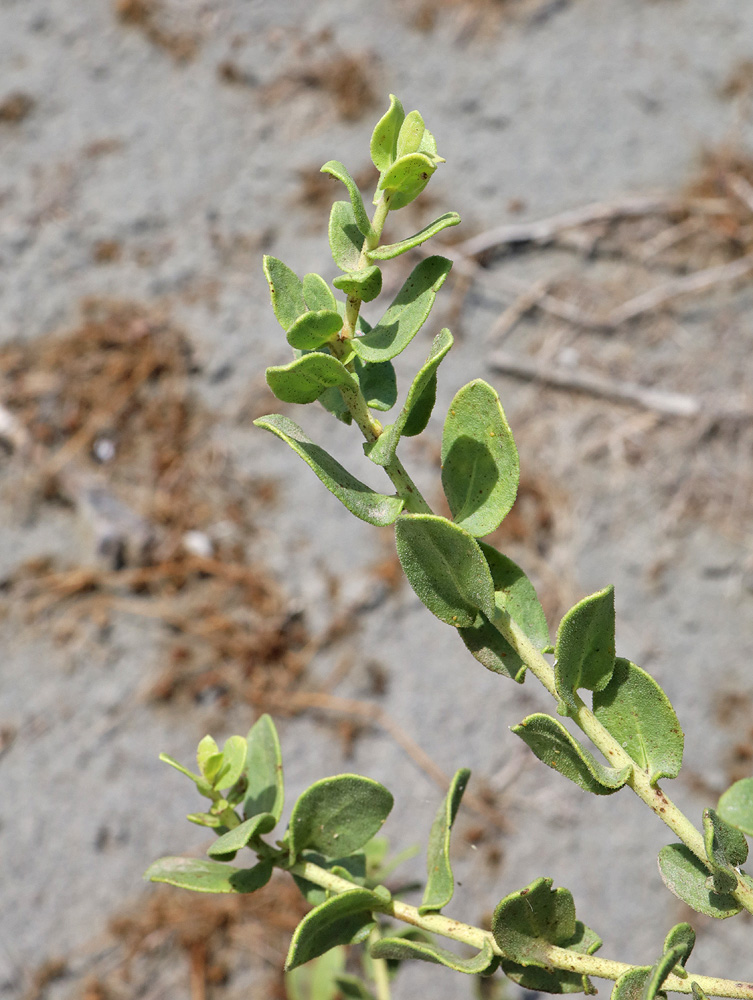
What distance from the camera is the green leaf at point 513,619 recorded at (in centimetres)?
66

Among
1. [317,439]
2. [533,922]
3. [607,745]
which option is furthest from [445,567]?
[317,439]

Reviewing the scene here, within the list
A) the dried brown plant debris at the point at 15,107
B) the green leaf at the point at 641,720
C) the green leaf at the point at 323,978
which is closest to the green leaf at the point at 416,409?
the green leaf at the point at 641,720

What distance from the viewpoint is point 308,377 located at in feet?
1.86

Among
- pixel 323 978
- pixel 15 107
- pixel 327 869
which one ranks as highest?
pixel 327 869

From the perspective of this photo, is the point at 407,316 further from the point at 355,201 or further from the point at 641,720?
the point at 641,720

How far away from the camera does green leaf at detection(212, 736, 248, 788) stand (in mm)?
745

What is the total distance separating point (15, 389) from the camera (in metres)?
3.07

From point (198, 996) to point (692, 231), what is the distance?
3.01m

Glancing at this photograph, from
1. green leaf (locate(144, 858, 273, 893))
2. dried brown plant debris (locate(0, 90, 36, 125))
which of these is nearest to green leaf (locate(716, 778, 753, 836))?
green leaf (locate(144, 858, 273, 893))

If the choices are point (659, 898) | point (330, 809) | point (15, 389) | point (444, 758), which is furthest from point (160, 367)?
point (330, 809)

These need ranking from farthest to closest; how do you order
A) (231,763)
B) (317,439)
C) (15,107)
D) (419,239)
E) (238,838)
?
(15,107) → (317,439) → (231,763) → (238,838) → (419,239)

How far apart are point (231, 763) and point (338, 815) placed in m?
0.10

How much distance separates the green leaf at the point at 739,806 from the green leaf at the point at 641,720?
0.25 feet

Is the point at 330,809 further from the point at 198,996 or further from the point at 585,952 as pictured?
the point at 198,996
